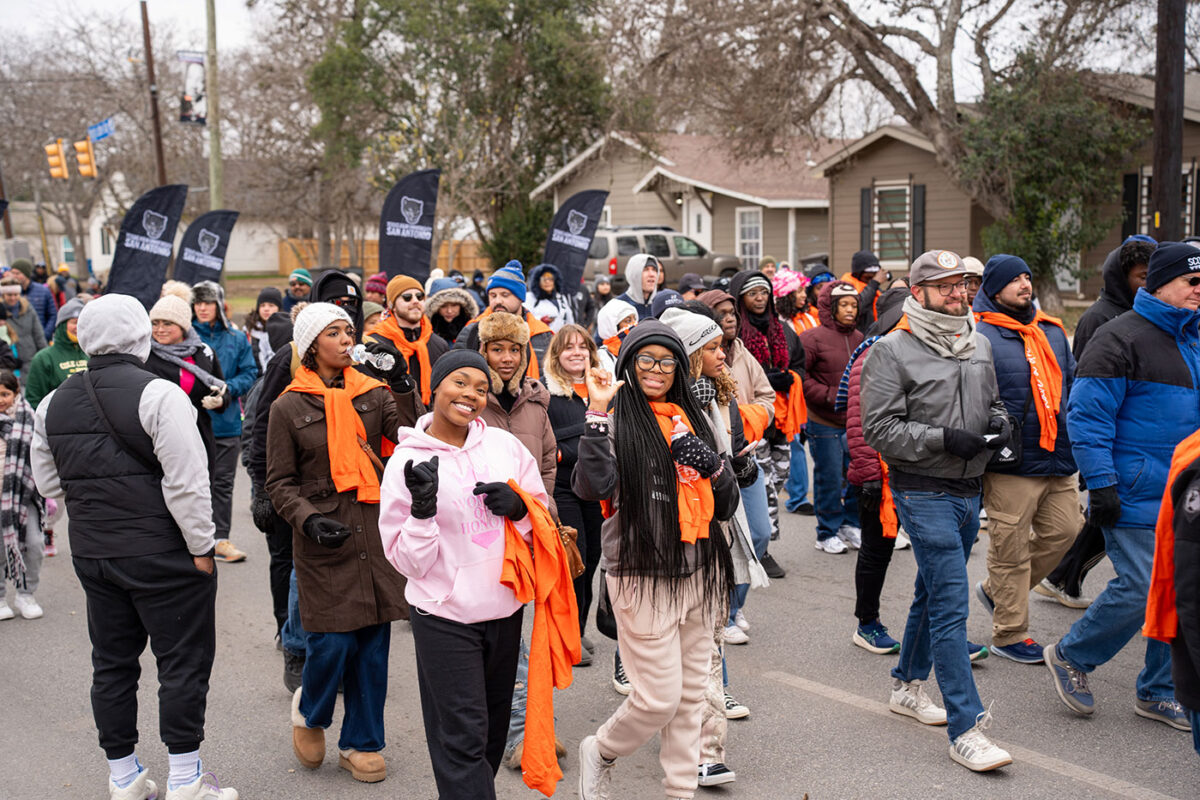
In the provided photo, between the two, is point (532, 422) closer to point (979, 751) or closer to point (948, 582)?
point (948, 582)

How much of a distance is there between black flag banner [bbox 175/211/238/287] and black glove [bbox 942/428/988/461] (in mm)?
9457

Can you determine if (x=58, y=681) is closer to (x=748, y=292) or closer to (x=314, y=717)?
(x=314, y=717)

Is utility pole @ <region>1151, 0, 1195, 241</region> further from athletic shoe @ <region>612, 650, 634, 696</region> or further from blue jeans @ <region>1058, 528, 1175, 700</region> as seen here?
athletic shoe @ <region>612, 650, 634, 696</region>

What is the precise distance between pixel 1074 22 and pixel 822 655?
17.3 metres

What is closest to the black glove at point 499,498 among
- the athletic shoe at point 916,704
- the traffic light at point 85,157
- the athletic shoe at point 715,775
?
the athletic shoe at point 715,775

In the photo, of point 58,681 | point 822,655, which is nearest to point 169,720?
point 58,681

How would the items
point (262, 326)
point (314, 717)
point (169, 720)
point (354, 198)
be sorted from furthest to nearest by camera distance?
point (354, 198) < point (262, 326) < point (314, 717) < point (169, 720)

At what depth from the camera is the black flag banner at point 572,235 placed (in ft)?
40.2

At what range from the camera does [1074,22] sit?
1925 centimetres

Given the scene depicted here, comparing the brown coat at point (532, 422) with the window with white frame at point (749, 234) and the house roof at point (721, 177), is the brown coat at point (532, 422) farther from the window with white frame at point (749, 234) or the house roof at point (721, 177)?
the window with white frame at point (749, 234)

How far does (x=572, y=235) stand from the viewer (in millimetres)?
12328

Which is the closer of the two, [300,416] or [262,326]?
[300,416]

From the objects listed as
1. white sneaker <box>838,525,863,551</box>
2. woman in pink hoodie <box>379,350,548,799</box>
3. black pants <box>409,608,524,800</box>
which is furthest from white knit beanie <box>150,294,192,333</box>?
white sneaker <box>838,525,863,551</box>

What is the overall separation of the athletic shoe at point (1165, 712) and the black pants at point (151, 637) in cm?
409
